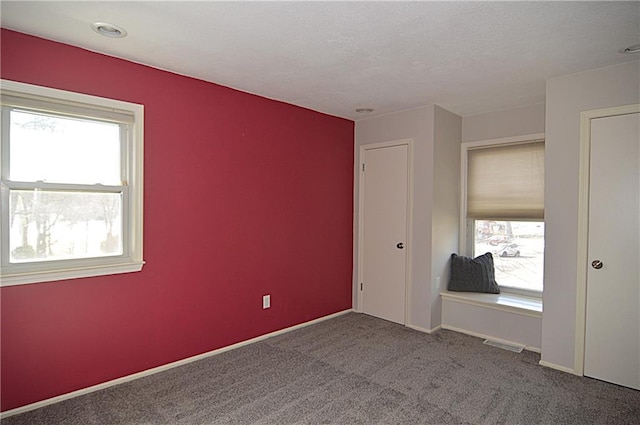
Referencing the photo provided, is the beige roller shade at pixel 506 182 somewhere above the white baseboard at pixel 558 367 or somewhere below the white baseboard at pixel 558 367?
above

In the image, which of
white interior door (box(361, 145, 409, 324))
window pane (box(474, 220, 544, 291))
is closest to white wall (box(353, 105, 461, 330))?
white interior door (box(361, 145, 409, 324))

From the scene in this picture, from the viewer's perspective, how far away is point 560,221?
3004 millimetres

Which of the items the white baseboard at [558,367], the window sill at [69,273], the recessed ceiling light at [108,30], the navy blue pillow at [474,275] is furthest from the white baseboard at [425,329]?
the recessed ceiling light at [108,30]

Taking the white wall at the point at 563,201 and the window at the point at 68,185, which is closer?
the window at the point at 68,185

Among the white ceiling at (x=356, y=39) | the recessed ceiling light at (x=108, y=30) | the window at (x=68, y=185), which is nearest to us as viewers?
the white ceiling at (x=356, y=39)

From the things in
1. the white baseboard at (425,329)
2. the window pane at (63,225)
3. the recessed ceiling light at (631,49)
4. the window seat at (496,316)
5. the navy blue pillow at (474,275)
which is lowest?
the white baseboard at (425,329)

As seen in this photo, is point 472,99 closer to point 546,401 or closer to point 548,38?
point 548,38

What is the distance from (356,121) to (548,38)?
8.18 ft

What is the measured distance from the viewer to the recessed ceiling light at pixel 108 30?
219cm

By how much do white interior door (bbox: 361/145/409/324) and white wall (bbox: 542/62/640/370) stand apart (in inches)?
55.5

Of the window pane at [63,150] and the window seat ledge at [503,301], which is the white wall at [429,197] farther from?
the window pane at [63,150]

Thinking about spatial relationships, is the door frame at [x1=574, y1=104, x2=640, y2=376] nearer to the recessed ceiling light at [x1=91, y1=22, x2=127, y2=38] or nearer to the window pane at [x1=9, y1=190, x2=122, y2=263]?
the recessed ceiling light at [x1=91, y1=22, x2=127, y2=38]

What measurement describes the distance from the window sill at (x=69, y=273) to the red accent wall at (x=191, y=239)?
0.05 m

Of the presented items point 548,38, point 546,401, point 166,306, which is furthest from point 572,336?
point 166,306
